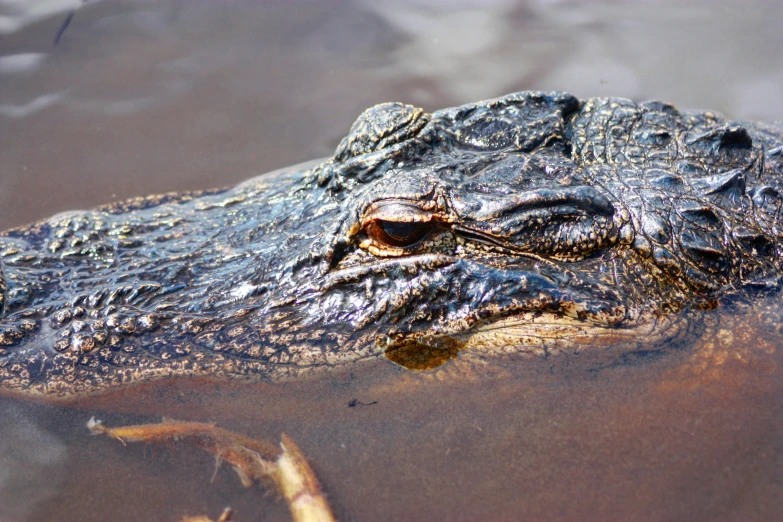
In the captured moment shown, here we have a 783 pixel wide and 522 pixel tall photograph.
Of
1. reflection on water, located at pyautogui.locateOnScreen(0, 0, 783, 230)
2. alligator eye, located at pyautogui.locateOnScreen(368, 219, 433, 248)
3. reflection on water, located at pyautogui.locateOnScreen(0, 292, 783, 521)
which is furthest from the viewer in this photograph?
reflection on water, located at pyautogui.locateOnScreen(0, 0, 783, 230)

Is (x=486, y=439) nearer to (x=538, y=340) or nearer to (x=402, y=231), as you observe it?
(x=538, y=340)

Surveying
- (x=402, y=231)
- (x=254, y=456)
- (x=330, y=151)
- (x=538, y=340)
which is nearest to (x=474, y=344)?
(x=538, y=340)

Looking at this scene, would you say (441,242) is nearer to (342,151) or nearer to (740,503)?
(342,151)

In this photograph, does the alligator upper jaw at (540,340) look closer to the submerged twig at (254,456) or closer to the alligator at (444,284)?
the alligator at (444,284)

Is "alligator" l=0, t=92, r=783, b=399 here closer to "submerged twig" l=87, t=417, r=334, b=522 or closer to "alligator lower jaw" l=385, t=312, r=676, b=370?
"alligator lower jaw" l=385, t=312, r=676, b=370

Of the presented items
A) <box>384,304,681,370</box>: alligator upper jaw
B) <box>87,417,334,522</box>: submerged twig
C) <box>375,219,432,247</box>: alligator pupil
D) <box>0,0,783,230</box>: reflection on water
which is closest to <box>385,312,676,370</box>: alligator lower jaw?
<box>384,304,681,370</box>: alligator upper jaw

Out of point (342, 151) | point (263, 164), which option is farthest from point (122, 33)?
point (342, 151)
